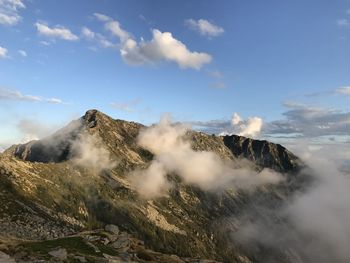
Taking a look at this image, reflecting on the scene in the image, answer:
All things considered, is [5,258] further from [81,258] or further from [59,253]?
[81,258]

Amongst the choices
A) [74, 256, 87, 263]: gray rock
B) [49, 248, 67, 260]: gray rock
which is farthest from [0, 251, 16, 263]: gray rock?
[74, 256, 87, 263]: gray rock

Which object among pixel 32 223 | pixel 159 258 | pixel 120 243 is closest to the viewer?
pixel 120 243

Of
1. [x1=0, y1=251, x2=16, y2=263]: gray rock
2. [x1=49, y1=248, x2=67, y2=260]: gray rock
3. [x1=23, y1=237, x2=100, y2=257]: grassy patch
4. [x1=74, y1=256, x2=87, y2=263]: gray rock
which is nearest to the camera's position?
[x1=0, y1=251, x2=16, y2=263]: gray rock

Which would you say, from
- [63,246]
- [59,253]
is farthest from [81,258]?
[63,246]

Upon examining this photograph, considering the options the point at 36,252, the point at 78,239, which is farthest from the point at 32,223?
the point at 36,252

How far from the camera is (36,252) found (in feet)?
206

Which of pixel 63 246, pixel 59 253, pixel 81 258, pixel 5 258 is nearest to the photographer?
pixel 5 258

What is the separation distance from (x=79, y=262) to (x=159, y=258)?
40.0 meters

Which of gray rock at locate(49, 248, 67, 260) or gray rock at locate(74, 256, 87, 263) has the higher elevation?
gray rock at locate(49, 248, 67, 260)

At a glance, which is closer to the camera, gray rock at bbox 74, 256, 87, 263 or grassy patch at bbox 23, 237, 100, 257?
gray rock at bbox 74, 256, 87, 263

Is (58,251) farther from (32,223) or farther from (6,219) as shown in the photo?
(32,223)

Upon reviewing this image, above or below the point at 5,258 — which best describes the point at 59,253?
above

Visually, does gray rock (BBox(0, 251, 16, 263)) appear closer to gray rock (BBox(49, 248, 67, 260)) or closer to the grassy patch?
the grassy patch

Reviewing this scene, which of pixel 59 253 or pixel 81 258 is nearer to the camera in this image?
pixel 59 253
